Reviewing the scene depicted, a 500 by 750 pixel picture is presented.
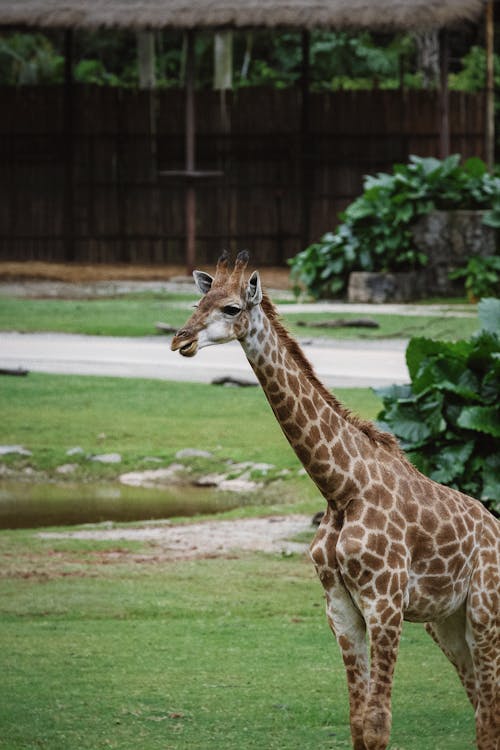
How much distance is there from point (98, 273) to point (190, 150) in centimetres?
306

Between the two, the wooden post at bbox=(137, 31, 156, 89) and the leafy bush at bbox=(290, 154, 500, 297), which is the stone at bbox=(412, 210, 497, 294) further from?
the wooden post at bbox=(137, 31, 156, 89)

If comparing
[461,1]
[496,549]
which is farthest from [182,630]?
[461,1]

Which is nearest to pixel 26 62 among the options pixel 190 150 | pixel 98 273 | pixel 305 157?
pixel 305 157

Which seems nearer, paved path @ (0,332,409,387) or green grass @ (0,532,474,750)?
green grass @ (0,532,474,750)

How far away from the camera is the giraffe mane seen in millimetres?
5918

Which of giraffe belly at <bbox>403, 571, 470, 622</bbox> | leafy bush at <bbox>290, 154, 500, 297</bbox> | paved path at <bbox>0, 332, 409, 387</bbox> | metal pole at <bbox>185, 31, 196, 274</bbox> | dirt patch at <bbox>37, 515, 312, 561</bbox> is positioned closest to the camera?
giraffe belly at <bbox>403, 571, 470, 622</bbox>

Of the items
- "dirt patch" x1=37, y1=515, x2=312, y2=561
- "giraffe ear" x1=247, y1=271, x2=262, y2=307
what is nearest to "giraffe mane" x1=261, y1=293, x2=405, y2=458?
"giraffe ear" x1=247, y1=271, x2=262, y2=307

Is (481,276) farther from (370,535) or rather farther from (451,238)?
(370,535)

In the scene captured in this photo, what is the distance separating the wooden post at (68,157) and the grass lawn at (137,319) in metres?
5.25

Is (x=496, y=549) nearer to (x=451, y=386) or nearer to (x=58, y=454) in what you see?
(x=451, y=386)

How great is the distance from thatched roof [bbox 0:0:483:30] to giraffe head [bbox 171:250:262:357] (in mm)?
24000

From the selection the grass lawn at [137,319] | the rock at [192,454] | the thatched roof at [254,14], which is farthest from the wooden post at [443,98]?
the rock at [192,454]

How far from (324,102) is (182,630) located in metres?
23.5

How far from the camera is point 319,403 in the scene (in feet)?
19.8
